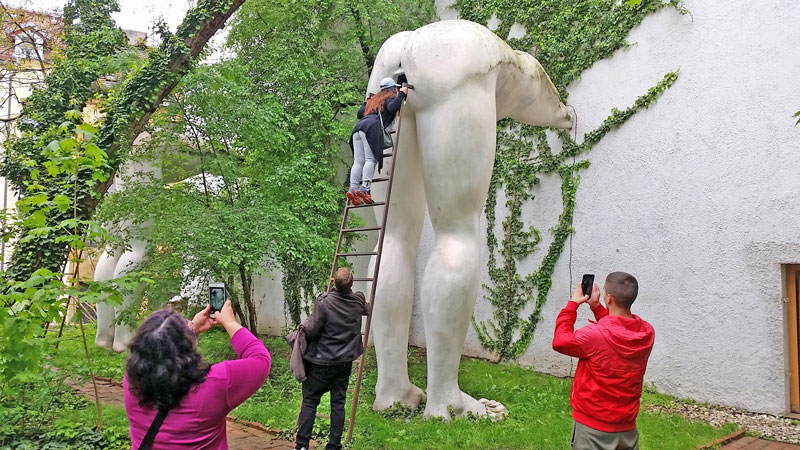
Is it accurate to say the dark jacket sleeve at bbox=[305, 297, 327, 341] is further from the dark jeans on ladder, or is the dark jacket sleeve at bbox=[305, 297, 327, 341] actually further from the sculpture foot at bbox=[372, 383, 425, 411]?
the sculpture foot at bbox=[372, 383, 425, 411]

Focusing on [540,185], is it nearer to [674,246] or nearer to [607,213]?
[607,213]

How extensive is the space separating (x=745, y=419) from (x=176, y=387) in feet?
17.3

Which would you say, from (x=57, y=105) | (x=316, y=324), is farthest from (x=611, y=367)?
(x=57, y=105)

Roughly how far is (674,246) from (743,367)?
4.29ft

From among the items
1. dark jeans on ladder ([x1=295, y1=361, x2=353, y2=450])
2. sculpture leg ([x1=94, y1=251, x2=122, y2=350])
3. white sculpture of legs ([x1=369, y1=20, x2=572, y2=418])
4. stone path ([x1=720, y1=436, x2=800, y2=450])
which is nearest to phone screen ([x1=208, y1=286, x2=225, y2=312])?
dark jeans on ladder ([x1=295, y1=361, x2=353, y2=450])

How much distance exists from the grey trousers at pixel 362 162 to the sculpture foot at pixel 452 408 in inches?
70.8

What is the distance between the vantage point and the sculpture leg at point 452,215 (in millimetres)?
4461

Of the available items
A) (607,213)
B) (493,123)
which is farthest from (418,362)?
(493,123)

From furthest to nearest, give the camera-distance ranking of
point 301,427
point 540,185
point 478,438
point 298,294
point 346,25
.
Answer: point 298,294 < point 346,25 < point 540,185 < point 478,438 < point 301,427

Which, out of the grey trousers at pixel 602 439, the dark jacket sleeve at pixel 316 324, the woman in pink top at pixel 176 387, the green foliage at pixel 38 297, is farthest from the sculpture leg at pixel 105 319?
the grey trousers at pixel 602 439

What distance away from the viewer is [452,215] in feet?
15.0

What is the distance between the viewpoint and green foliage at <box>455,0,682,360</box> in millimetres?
6770

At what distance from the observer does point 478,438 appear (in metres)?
4.19

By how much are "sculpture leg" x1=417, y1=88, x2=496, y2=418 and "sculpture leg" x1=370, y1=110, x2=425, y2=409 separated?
0.25 m
